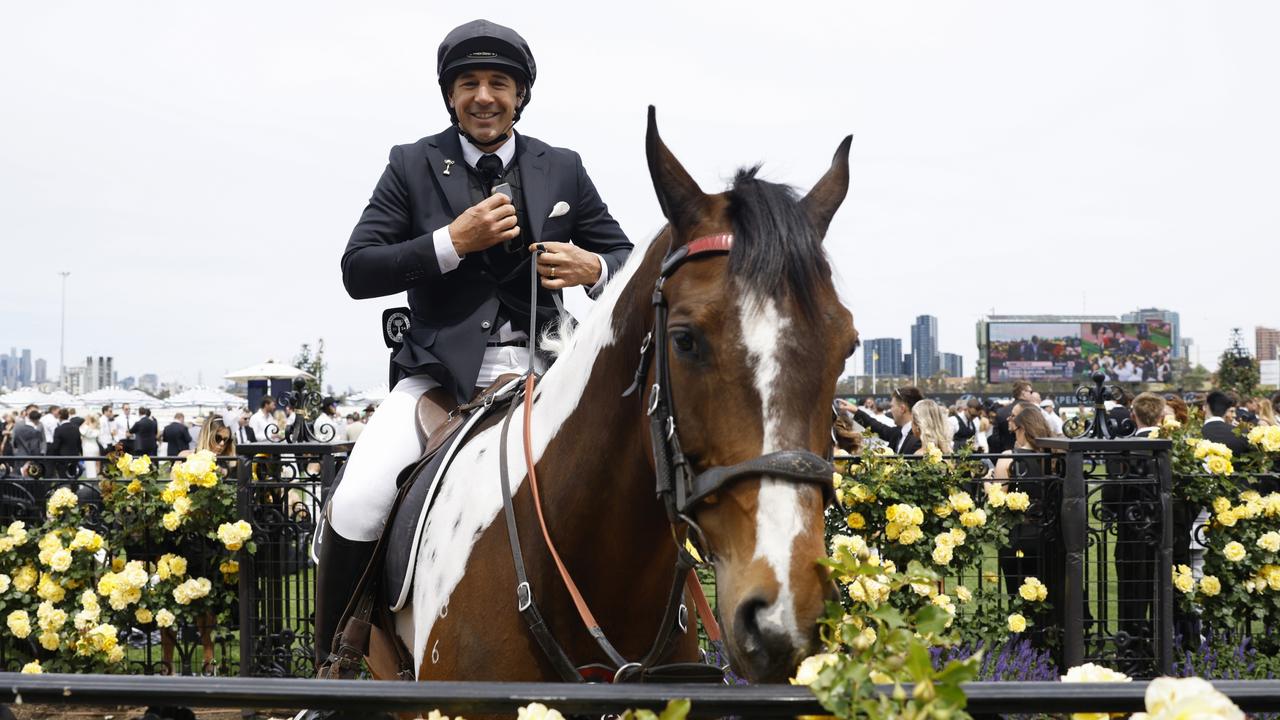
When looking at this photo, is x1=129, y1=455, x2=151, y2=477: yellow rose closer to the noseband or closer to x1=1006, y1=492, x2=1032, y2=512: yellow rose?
the noseband

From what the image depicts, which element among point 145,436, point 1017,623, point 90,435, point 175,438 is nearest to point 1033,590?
point 1017,623

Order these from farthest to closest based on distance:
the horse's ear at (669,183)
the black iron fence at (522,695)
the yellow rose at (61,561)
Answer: the yellow rose at (61,561) < the horse's ear at (669,183) < the black iron fence at (522,695)

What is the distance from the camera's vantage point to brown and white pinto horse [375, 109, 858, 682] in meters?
1.66

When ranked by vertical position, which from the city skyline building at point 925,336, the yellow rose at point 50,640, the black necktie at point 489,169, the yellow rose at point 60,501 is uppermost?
the city skyline building at point 925,336

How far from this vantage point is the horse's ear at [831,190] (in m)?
2.17

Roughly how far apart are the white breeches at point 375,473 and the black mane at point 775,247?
1495mm

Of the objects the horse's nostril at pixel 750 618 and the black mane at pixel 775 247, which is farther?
the black mane at pixel 775 247

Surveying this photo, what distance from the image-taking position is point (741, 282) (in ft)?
6.01

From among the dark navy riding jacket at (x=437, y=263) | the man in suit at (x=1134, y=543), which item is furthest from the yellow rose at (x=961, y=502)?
the dark navy riding jacket at (x=437, y=263)

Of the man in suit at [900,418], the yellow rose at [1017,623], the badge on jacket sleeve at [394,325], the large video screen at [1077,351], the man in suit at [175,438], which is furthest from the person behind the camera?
the large video screen at [1077,351]

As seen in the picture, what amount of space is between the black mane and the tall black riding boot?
1.68 m

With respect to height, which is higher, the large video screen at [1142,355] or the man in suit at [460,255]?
the large video screen at [1142,355]

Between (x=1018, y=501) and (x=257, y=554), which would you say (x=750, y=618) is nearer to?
(x=1018, y=501)

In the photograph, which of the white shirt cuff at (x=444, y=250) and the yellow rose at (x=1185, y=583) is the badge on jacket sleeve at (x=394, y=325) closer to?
the white shirt cuff at (x=444, y=250)
